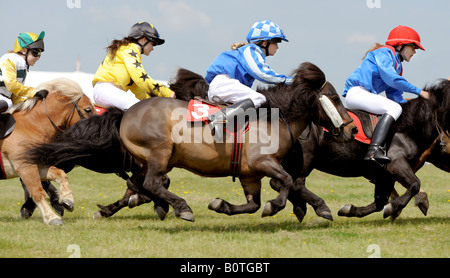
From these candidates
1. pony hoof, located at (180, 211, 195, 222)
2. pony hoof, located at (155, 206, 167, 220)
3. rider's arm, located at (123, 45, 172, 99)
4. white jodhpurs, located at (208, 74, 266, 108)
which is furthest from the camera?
rider's arm, located at (123, 45, 172, 99)

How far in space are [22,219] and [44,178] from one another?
1.01 meters

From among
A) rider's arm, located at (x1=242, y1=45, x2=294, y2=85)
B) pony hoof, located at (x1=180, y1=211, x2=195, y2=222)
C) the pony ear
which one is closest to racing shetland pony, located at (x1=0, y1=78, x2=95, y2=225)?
pony hoof, located at (x1=180, y1=211, x2=195, y2=222)

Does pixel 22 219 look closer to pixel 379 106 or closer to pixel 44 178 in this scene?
pixel 44 178

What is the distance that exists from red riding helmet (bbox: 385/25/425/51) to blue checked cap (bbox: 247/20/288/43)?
→ 1.52 metres

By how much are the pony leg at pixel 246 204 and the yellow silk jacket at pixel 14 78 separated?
2923mm

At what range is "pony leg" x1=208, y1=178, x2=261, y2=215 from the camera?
258 inches

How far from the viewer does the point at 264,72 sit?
22.1ft

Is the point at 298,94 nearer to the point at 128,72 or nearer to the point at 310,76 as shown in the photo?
the point at 310,76

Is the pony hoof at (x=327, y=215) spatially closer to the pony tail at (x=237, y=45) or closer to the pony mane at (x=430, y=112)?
the pony mane at (x=430, y=112)

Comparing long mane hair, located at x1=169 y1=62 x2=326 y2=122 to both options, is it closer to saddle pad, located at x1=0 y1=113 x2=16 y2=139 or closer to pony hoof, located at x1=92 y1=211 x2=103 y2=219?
pony hoof, located at x1=92 y1=211 x2=103 y2=219

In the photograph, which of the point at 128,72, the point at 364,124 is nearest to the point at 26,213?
the point at 128,72

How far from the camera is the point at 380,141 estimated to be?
7152 millimetres
